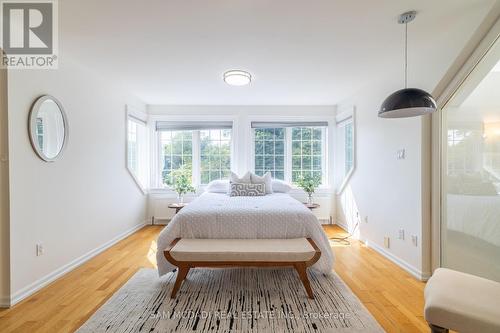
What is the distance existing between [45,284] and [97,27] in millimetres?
2453

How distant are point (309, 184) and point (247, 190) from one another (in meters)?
1.18

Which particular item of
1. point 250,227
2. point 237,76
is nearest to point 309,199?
point 250,227

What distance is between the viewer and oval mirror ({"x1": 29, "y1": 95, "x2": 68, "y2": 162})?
240cm

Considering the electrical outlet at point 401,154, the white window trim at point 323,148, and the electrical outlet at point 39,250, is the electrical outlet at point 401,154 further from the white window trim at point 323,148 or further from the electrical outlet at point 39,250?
the electrical outlet at point 39,250

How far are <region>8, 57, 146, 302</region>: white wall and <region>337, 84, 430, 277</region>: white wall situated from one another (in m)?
3.74

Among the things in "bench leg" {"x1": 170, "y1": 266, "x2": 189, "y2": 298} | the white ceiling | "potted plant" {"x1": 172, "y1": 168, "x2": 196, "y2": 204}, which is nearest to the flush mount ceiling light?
the white ceiling

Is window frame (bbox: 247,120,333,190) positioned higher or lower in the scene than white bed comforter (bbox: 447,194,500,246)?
higher

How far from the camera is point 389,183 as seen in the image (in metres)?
3.18

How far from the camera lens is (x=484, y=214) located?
214 centimetres

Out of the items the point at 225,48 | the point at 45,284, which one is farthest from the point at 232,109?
the point at 45,284

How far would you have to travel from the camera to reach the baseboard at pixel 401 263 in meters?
2.60

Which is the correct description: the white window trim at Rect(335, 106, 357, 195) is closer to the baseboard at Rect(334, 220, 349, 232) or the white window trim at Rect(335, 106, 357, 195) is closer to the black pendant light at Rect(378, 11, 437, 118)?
the baseboard at Rect(334, 220, 349, 232)

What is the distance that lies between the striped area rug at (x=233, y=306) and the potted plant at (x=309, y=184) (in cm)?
203

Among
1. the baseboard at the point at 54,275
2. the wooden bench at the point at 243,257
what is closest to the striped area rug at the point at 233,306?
the wooden bench at the point at 243,257
